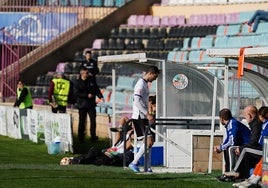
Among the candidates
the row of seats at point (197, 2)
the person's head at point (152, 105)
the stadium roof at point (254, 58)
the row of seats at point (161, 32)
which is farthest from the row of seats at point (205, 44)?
the stadium roof at point (254, 58)

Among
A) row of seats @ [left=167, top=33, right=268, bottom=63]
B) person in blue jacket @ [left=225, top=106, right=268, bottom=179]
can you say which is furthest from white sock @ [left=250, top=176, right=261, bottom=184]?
row of seats @ [left=167, top=33, right=268, bottom=63]

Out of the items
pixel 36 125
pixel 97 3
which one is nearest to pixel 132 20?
pixel 97 3

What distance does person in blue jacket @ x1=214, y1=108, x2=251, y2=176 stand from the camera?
1892cm

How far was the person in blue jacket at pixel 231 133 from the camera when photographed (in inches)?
745

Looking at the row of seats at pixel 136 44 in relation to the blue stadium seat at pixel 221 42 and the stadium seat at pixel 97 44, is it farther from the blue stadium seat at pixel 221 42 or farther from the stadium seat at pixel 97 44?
the blue stadium seat at pixel 221 42

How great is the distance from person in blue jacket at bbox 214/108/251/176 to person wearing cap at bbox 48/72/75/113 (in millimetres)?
11947

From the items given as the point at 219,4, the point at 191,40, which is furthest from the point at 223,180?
the point at 219,4

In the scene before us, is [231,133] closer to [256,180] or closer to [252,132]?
[252,132]

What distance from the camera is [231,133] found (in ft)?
62.1

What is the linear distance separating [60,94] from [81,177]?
12.6m

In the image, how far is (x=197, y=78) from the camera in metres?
23.5

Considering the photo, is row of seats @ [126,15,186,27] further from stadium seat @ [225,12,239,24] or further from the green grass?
the green grass

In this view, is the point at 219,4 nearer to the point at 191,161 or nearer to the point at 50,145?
the point at 50,145

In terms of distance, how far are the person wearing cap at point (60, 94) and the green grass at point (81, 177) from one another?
7.13 metres
